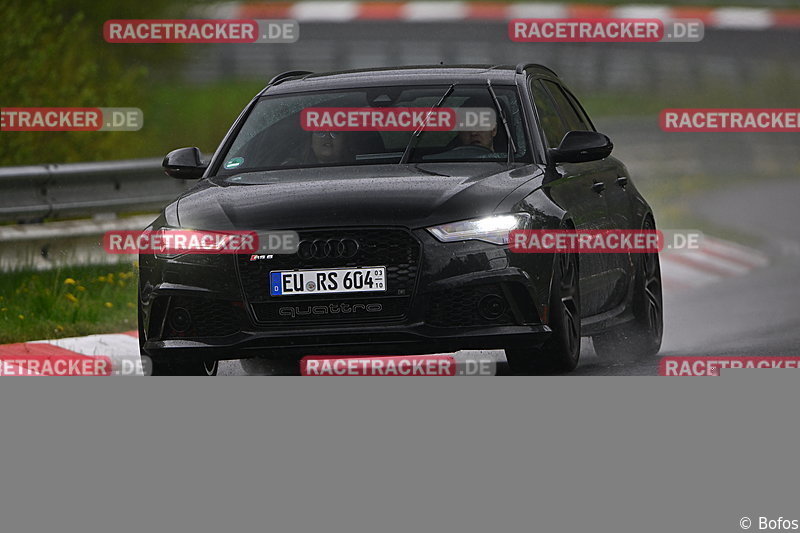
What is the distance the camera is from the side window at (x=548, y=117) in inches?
412

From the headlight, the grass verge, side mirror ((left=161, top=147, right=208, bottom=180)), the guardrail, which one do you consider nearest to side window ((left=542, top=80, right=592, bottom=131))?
side mirror ((left=161, top=147, right=208, bottom=180))

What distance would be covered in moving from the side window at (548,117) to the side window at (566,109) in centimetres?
19

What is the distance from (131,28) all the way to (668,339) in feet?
35.6

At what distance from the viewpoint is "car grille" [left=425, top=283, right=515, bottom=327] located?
8930 millimetres

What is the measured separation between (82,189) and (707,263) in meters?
7.16

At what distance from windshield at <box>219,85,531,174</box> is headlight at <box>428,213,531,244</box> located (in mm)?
975

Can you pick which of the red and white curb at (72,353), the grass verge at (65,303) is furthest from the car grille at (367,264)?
the grass verge at (65,303)

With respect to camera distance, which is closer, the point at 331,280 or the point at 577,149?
the point at 331,280

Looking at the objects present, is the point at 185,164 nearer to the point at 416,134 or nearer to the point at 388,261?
the point at 416,134

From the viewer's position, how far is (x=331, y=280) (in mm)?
8883

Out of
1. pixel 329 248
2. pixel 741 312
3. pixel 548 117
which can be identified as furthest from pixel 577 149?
pixel 741 312

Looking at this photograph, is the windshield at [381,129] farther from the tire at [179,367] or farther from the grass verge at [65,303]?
the grass verge at [65,303]
